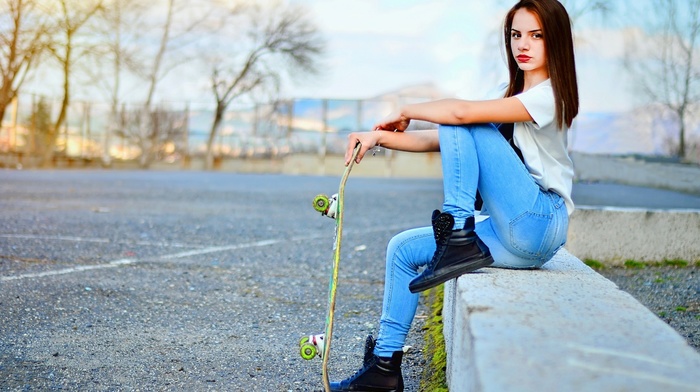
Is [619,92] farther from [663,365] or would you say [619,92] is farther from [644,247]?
[663,365]

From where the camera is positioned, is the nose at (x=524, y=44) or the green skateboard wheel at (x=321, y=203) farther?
the nose at (x=524, y=44)

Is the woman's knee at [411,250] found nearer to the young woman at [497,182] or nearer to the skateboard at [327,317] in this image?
the young woman at [497,182]

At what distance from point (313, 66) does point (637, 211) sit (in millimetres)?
30736

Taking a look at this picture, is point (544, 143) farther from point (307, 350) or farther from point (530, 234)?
point (307, 350)

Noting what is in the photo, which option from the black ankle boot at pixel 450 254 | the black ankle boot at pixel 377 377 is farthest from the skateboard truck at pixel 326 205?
the black ankle boot at pixel 377 377

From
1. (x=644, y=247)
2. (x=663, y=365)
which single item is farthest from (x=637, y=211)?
(x=663, y=365)

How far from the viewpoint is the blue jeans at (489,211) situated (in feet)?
9.77

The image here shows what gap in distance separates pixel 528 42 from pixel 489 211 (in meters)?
0.66

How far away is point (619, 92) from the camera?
603 inches

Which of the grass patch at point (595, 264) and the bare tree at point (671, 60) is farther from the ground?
the bare tree at point (671, 60)

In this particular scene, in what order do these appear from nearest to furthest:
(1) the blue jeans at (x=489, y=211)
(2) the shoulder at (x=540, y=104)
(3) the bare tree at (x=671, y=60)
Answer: (1) the blue jeans at (x=489, y=211), (2) the shoulder at (x=540, y=104), (3) the bare tree at (x=671, y=60)

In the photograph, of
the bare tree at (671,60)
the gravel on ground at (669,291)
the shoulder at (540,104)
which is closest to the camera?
the shoulder at (540,104)

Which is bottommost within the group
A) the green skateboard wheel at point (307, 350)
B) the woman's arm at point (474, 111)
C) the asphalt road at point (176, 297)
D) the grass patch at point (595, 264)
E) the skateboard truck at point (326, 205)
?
the asphalt road at point (176, 297)

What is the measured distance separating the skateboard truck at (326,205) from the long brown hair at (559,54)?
88 centimetres
